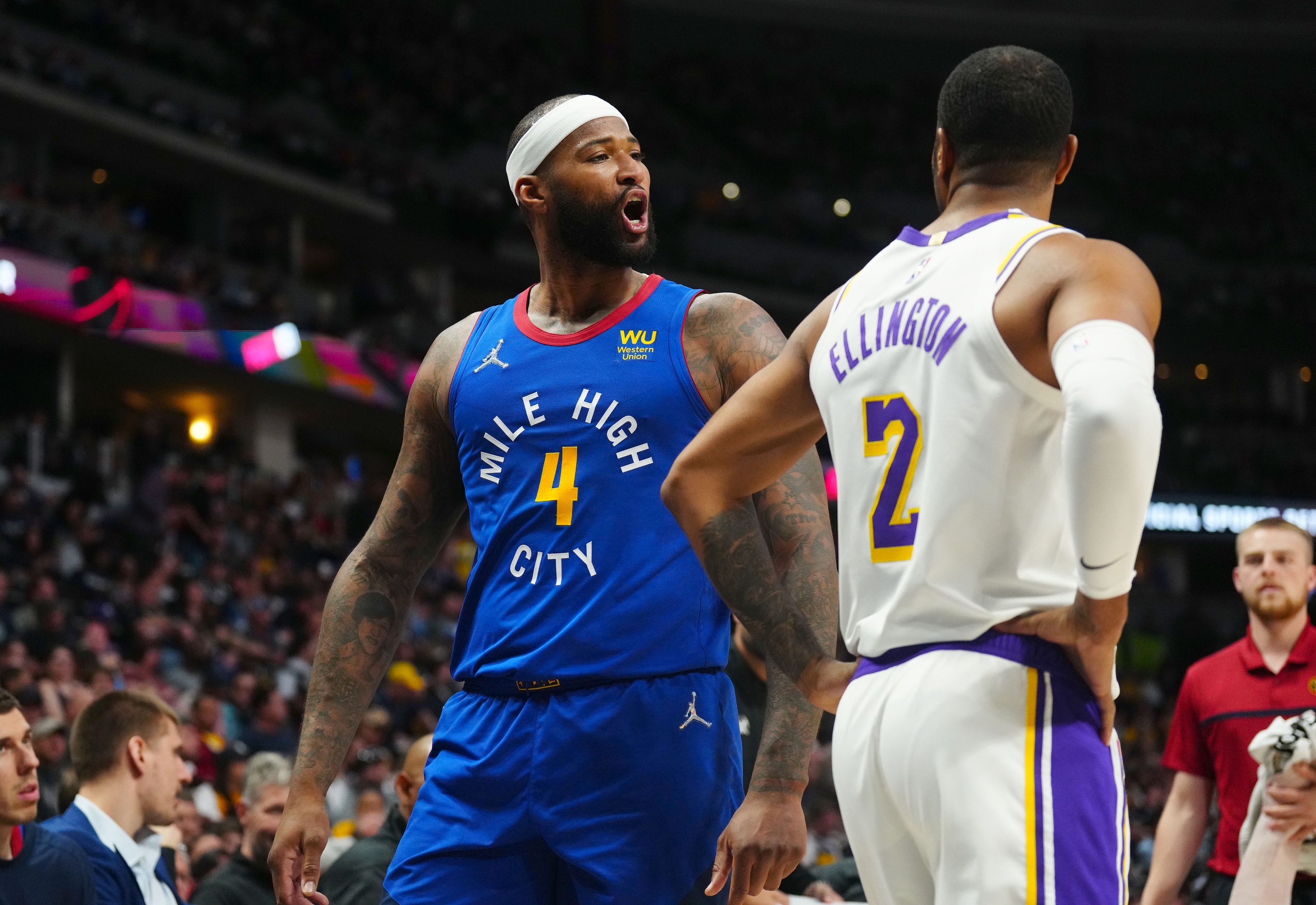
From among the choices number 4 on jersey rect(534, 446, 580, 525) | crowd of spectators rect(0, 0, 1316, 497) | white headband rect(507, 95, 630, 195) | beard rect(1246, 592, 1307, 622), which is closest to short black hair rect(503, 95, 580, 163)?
white headband rect(507, 95, 630, 195)

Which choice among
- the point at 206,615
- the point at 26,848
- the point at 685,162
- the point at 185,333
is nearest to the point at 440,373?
the point at 26,848

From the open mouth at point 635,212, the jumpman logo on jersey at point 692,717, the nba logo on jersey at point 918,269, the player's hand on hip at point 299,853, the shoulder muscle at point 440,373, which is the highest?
the open mouth at point 635,212

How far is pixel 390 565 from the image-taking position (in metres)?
3.51

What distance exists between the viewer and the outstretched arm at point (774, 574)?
2.68 metres

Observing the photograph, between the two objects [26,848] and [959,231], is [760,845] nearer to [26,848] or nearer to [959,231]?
[959,231]

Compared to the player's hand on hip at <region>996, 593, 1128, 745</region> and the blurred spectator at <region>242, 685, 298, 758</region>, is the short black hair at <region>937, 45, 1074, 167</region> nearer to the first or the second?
the player's hand on hip at <region>996, 593, 1128, 745</region>

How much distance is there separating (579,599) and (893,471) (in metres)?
0.99

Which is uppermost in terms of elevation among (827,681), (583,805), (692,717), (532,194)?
(532,194)

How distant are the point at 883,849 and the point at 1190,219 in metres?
32.7

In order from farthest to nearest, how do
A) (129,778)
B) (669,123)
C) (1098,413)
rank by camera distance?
(669,123), (129,778), (1098,413)

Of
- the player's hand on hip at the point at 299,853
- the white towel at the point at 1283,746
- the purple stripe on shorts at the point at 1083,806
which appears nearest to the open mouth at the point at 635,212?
the player's hand on hip at the point at 299,853

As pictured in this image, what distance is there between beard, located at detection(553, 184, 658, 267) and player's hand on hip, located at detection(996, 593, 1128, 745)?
4.95 feet

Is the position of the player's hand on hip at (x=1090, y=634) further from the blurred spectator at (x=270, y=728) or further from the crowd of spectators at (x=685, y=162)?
the crowd of spectators at (x=685, y=162)

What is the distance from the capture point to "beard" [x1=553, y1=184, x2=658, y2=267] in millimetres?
3367
